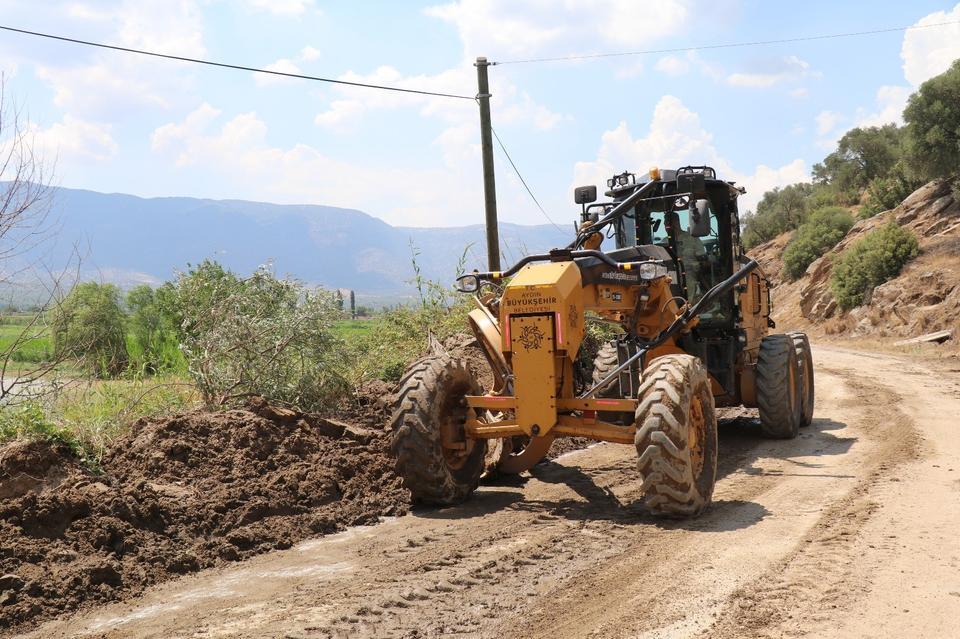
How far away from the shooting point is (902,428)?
391 inches

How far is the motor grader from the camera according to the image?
6.27m

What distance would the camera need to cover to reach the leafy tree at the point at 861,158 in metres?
45.1

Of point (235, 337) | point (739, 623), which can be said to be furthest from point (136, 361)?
point (739, 623)

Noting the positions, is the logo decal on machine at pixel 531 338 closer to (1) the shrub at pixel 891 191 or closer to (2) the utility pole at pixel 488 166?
(2) the utility pole at pixel 488 166

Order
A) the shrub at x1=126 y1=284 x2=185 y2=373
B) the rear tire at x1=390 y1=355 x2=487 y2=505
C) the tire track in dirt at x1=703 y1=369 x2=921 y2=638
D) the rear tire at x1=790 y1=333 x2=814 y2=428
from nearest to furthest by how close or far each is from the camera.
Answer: the tire track in dirt at x1=703 y1=369 x2=921 y2=638, the rear tire at x1=390 y1=355 x2=487 y2=505, the rear tire at x1=790 y1=333 x2=814 y2=428, the shrub at x1=126 y1=284 x2=185 y2=373

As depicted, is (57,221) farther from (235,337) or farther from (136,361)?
(136,361)

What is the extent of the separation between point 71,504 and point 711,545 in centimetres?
438

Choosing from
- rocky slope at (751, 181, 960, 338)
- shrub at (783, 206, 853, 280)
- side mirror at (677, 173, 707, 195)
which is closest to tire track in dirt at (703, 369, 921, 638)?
side mirror at (677, 173, 707, 195)

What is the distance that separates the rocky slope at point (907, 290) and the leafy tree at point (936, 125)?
109cm

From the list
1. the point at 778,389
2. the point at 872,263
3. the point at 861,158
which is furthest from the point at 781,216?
the point at 778,389

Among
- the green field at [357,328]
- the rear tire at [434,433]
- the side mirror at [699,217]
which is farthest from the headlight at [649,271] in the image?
the green field at [357,328]

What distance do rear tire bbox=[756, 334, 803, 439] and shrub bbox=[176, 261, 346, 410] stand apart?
4977mm

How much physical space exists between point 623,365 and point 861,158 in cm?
4572

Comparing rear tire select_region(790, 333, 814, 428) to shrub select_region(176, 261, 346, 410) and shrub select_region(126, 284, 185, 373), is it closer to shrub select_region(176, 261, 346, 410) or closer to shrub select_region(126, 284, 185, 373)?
shrub select_region(176, 261, 346, 410)
